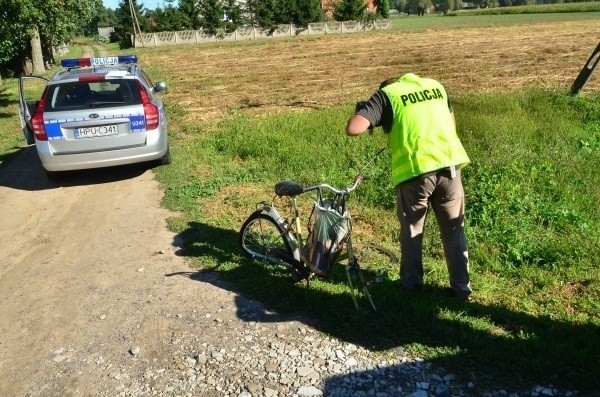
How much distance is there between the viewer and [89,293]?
4.72 meters

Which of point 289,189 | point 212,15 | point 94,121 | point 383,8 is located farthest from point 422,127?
point 383,8

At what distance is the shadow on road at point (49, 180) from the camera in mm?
8031

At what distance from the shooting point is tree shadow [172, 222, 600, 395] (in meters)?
3.37

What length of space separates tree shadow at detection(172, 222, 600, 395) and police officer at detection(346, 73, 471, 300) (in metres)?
0.64

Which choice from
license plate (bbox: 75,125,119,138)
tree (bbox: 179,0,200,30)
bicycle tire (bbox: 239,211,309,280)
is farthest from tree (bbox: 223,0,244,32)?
bicycle tire (bbox: 239,211,309,280)

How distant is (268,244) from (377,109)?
5.87ft

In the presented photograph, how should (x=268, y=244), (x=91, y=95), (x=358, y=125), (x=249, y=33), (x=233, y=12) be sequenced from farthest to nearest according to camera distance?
(x=233, y=12) < (x=249, y=33) < (x=91, y=95) < (x=268, y=244) < (x=358, y=125)

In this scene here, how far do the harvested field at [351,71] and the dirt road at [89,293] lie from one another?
234 inches

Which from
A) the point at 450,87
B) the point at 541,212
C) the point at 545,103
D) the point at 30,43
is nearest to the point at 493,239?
the point at 541,212

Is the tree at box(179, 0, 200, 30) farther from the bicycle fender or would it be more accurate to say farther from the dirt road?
the bicycle fender

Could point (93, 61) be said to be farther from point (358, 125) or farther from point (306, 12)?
point (306, 12)

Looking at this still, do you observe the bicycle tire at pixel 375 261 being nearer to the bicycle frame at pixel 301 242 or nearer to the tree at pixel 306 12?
the bicycle frame at pixel 301 242

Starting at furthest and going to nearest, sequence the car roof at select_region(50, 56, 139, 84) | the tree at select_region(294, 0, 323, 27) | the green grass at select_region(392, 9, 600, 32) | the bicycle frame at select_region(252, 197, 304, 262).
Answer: the tree at select_region(294, 0, 323, 27) → the green grass at select_region(392, 9, 600, 32) → the car roof at select_region(50, 56, 139, 84) → the bicycle frame at select_region(252, 197, 304, 262)

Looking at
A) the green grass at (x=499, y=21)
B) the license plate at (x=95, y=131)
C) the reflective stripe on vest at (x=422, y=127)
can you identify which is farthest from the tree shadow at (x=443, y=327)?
the green grass at (x=499, y=21)
